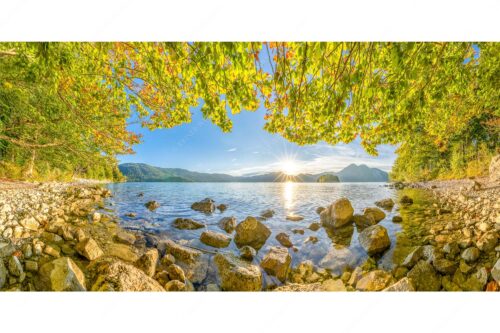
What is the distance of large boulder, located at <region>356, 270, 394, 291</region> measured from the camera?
87.7 inches

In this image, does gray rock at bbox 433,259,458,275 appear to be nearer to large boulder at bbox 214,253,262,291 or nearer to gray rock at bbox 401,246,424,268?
gray rock at bbox 401,246,424,268

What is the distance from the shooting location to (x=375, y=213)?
438cm

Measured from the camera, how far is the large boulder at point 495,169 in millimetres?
2709

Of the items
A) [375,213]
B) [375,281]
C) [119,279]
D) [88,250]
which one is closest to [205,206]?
[88,250]

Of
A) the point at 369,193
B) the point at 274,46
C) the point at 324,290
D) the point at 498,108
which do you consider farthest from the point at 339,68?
the point at 369,193

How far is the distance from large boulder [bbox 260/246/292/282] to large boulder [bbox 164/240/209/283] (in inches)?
35.6

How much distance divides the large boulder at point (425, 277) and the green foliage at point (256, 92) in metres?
1.62

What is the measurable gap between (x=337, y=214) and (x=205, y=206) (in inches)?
139

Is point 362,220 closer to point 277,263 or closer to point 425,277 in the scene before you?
point 425,277

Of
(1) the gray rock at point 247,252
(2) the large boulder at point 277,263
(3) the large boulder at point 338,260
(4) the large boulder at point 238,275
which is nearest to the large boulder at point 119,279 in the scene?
(4) the large boulder at point 238,275

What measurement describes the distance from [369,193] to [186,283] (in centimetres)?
536

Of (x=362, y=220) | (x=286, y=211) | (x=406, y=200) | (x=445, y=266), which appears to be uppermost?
(x=406, y=200)

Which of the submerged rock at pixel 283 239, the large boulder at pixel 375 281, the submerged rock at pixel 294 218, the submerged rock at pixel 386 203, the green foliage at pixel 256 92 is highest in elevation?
the green foliage at pixel 256 92

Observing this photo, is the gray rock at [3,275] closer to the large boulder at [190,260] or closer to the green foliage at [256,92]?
the large boulder at [190,260]
